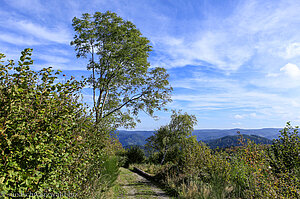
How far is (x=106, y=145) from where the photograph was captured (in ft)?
23.8

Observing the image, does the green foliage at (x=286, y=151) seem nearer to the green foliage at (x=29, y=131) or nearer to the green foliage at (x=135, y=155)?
the green foliage at (x=29, y=131)

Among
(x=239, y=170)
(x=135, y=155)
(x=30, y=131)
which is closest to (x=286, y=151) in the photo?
(x=239, y=170)

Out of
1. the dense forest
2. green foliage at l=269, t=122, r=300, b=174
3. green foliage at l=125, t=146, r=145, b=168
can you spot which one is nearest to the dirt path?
the dense forest

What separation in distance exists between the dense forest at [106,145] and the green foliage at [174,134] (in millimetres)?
98

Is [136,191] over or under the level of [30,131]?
under

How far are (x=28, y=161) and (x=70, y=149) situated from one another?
83 centimetres

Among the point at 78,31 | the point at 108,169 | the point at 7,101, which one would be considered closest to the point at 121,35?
the point at 78,31

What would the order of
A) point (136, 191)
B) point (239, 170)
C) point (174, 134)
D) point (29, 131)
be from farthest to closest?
point (174, 134) < point (136, 191) < point (239, 170) < point (29, 131)

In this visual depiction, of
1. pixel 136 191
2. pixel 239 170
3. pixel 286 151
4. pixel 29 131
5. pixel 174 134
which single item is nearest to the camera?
pixel 29 131

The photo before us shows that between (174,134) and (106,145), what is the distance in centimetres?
1115

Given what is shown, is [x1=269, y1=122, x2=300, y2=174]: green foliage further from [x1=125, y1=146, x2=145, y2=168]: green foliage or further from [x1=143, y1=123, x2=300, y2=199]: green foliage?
[x1=125, y1=146, x2=145, y2=168]: green foliage

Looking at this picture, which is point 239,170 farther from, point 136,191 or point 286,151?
point 136,191

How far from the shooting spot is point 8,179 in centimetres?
221

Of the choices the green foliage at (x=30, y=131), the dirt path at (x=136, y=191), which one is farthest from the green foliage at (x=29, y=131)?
the dirt path at (x=136, y=191)
